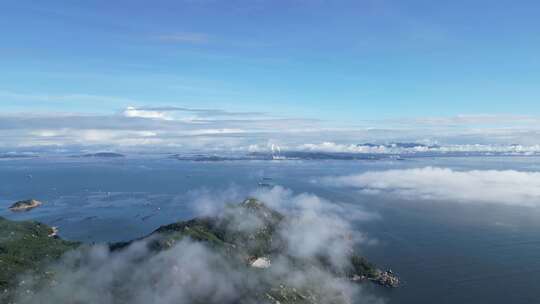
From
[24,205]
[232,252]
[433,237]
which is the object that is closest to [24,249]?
[232,252]

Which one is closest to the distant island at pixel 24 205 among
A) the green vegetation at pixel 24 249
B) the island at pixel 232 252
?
the green vegetation at pixel 24 249

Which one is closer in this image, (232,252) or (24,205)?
(232,252)

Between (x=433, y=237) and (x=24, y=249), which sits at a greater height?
(x=24, y=249)

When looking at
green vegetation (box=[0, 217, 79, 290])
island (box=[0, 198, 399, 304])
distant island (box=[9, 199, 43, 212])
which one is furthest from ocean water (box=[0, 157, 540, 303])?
green vegetation (box=[0, 217, 79, 290])

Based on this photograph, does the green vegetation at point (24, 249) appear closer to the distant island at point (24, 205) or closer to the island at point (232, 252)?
the island at point (232, 252)

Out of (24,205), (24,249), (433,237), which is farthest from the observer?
(24,205)

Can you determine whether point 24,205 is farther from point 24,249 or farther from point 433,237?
point 433,237

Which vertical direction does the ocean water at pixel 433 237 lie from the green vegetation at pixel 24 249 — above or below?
below

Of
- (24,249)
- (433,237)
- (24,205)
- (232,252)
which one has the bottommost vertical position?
(433,237)

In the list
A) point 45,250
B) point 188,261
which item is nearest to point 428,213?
point 188,261
